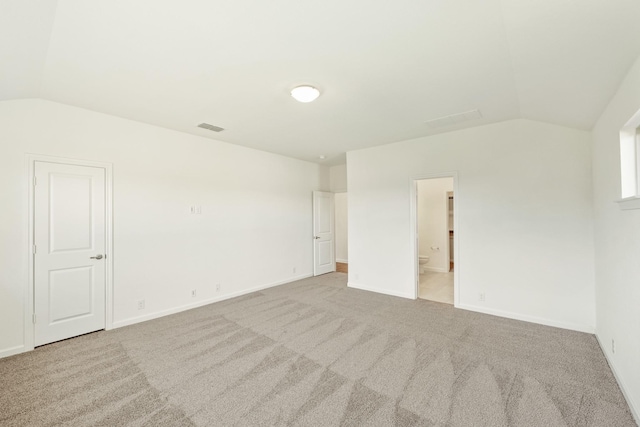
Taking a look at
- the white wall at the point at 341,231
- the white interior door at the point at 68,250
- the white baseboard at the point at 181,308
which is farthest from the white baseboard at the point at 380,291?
the white interior door at the point at 68,250

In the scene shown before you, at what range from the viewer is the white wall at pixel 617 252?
183cm

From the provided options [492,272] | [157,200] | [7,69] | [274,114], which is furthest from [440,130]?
[7,69]

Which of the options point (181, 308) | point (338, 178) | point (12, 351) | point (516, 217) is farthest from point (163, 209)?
point (516, 217)

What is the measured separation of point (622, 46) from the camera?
65.7 inches

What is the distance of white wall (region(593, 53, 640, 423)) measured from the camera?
6.02ft

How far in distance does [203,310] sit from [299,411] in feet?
8.61

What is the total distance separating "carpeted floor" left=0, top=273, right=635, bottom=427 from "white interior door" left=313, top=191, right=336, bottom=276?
8.86 feet

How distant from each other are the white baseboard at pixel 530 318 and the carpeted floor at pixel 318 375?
0.41 ft

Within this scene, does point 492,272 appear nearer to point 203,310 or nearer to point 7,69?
point 203,310

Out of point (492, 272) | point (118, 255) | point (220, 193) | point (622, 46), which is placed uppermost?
point (622, 46)

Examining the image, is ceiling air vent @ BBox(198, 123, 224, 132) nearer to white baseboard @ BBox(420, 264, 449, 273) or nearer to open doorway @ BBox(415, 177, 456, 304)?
open doorway @ BBox(415, 177, 456, 304)

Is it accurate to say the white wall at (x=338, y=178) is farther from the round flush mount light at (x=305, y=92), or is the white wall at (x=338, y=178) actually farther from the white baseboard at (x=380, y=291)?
the round flush mount light at (x=305, y=92)

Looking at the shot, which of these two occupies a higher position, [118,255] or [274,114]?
[274,114]

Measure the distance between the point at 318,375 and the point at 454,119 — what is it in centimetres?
341
